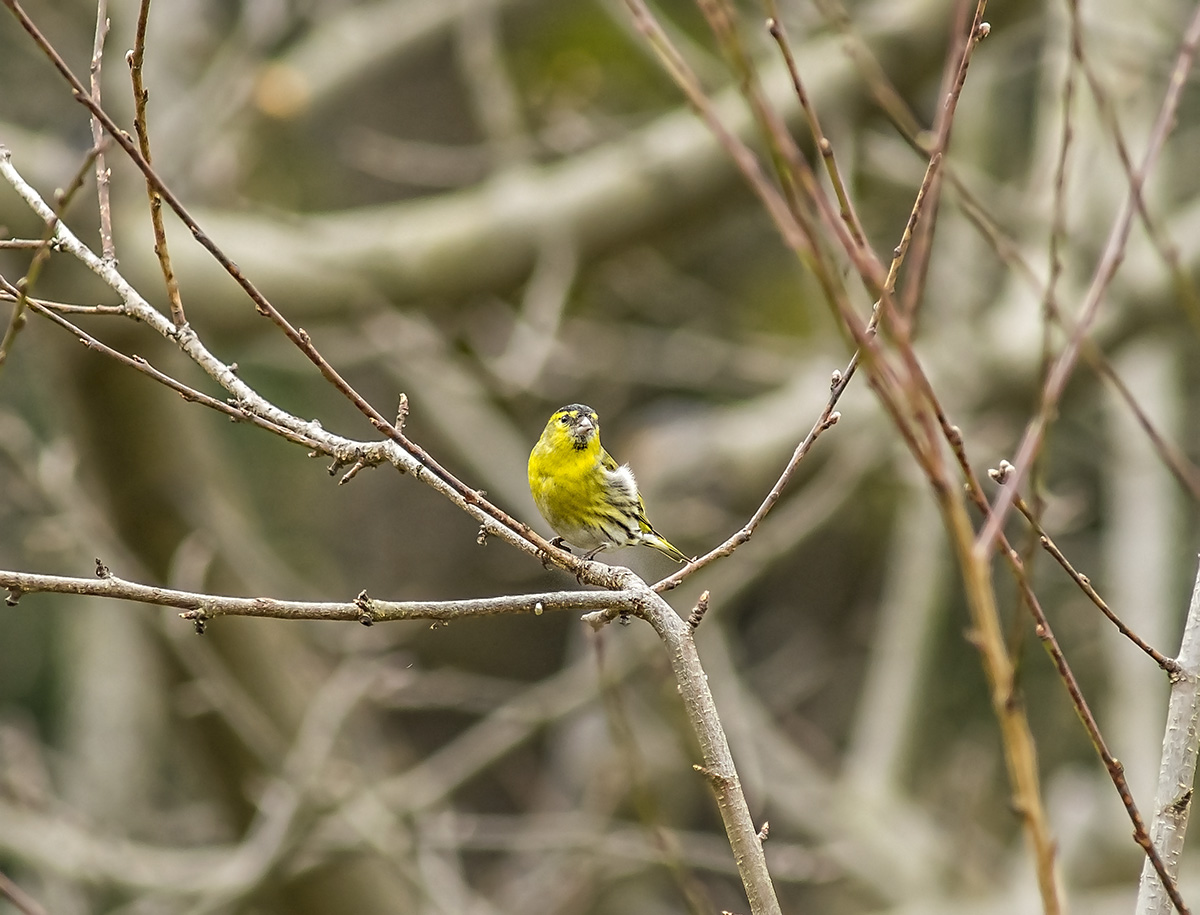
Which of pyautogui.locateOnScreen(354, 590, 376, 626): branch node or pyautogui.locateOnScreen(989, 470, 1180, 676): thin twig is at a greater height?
pyautogui.locateOnScreen(989, 470, 1180, 676): thin twig

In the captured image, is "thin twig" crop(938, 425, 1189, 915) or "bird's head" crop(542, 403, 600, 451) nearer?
"thin twig" crop(938, 425, 1189, 915)

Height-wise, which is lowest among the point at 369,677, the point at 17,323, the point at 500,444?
the point at 17,323

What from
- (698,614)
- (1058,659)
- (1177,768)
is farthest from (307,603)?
(1177,768)

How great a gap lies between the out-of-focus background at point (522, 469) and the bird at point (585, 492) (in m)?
0.71

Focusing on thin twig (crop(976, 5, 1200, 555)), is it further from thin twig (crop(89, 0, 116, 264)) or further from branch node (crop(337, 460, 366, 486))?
thin twig (crop(89, 0, 116, 264))

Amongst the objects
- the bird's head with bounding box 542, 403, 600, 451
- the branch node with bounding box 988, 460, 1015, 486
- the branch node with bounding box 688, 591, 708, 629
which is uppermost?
the bird's head with bounding box 542, 403, 600, 451

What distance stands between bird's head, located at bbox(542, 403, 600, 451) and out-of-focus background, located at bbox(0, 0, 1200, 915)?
0.99 m

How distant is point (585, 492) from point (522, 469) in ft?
10.5

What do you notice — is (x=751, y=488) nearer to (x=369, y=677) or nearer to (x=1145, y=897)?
(x=369, y=677)

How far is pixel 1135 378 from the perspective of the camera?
7051 millimetres

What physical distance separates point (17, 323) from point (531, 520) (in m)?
5.21

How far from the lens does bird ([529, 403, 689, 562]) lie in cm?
385

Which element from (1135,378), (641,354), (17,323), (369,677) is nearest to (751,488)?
(641,354)

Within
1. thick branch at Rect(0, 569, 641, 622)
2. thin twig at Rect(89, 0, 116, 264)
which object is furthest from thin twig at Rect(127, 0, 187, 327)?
thick branch at Rect(0, 569, 641, 622)
